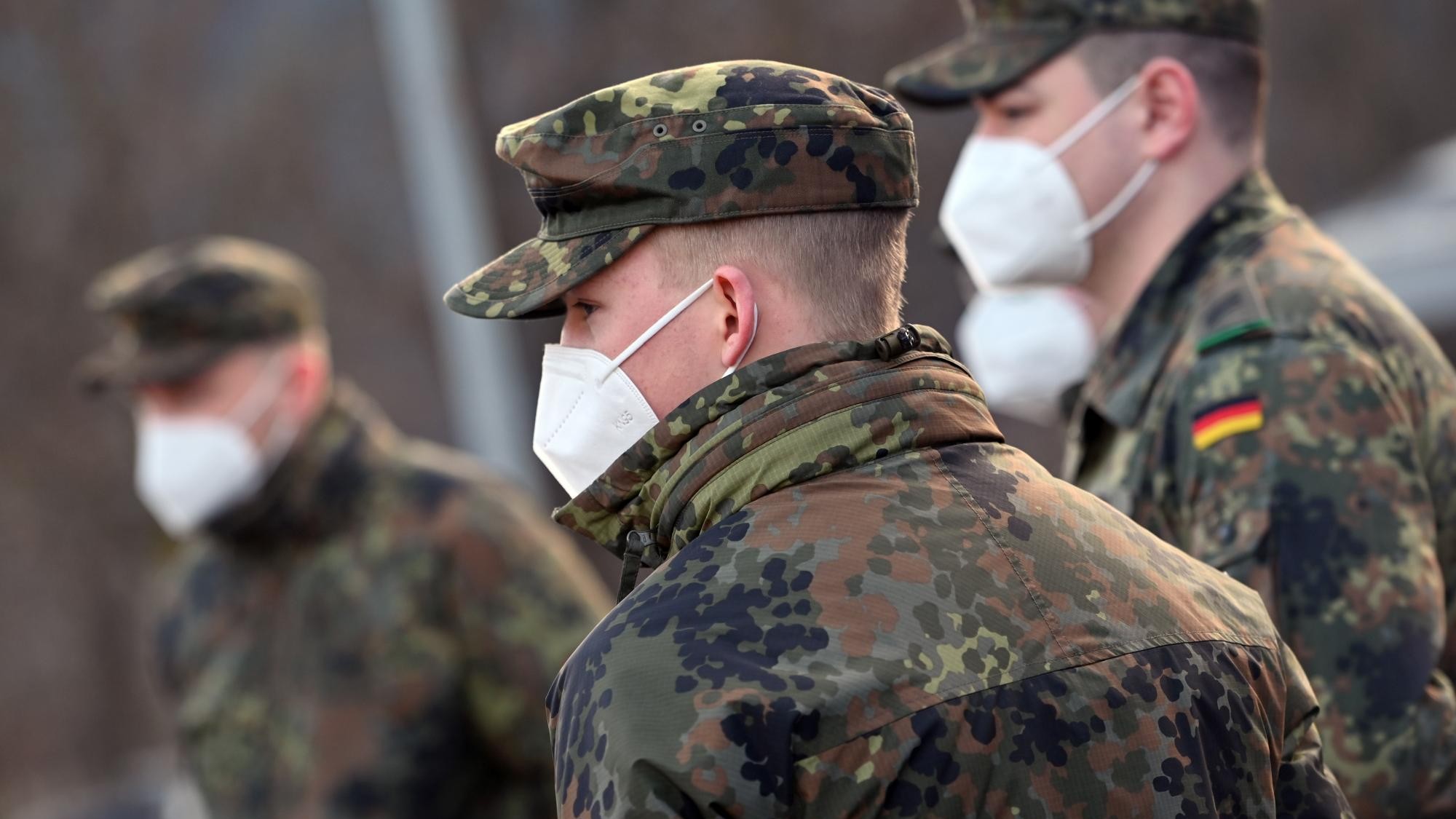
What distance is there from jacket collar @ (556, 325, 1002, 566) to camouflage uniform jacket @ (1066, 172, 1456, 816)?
→ 88cm

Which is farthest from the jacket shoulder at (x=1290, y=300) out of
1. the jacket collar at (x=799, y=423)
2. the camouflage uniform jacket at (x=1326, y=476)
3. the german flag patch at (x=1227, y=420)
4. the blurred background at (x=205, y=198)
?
the blurred background at (x=205, y=198)

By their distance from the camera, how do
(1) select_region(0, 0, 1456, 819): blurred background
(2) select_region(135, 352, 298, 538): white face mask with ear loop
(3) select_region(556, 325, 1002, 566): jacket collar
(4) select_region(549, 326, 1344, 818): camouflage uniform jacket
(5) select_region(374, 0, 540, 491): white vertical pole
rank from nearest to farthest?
(4) select_region(549, 326, 1344, 818): camouflage uniform jacket < (3) select_region(556, 325, 1002, 566): jacket collar < (2) select_region(135, 352, 298, 538): white face mask with ear loop < (5) select_region(374, 0, 540, 491): white vertical pole < (1) select_region(0, 0, 1456, 819): blurred background

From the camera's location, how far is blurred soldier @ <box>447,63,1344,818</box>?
1476 mm

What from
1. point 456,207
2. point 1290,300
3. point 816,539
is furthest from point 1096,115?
point 456,207

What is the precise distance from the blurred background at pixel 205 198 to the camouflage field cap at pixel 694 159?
708 cm

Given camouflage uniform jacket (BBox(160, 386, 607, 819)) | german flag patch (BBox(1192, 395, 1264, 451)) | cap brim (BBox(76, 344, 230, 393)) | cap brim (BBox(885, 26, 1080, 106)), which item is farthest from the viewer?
cap brim (BBox(76, 344, 230, 393))

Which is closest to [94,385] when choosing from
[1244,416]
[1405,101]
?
[1244,416]

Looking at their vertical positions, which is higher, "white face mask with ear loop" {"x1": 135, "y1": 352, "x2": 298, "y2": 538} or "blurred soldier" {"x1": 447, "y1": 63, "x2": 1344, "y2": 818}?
"blurred soldier" {"x1": 447, "y1": 63, "x2": 1344, "y2": 818}

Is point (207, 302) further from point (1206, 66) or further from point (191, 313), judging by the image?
point (1206, 66)

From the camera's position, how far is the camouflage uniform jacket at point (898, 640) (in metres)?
1.46

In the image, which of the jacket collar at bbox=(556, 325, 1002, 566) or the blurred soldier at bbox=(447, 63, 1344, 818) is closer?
the blurred soldier at bbox=(447, 63, 1344, 818)

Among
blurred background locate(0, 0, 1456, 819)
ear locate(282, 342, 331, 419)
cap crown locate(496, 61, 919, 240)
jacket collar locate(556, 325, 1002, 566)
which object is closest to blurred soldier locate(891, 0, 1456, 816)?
jacket collar locate(556, 325, 1002, 566)

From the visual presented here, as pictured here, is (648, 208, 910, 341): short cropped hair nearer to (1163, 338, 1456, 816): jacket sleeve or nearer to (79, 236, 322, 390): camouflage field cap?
(1163, 338, 1456, 816): jacket sleeve

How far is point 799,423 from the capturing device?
1653 mm
